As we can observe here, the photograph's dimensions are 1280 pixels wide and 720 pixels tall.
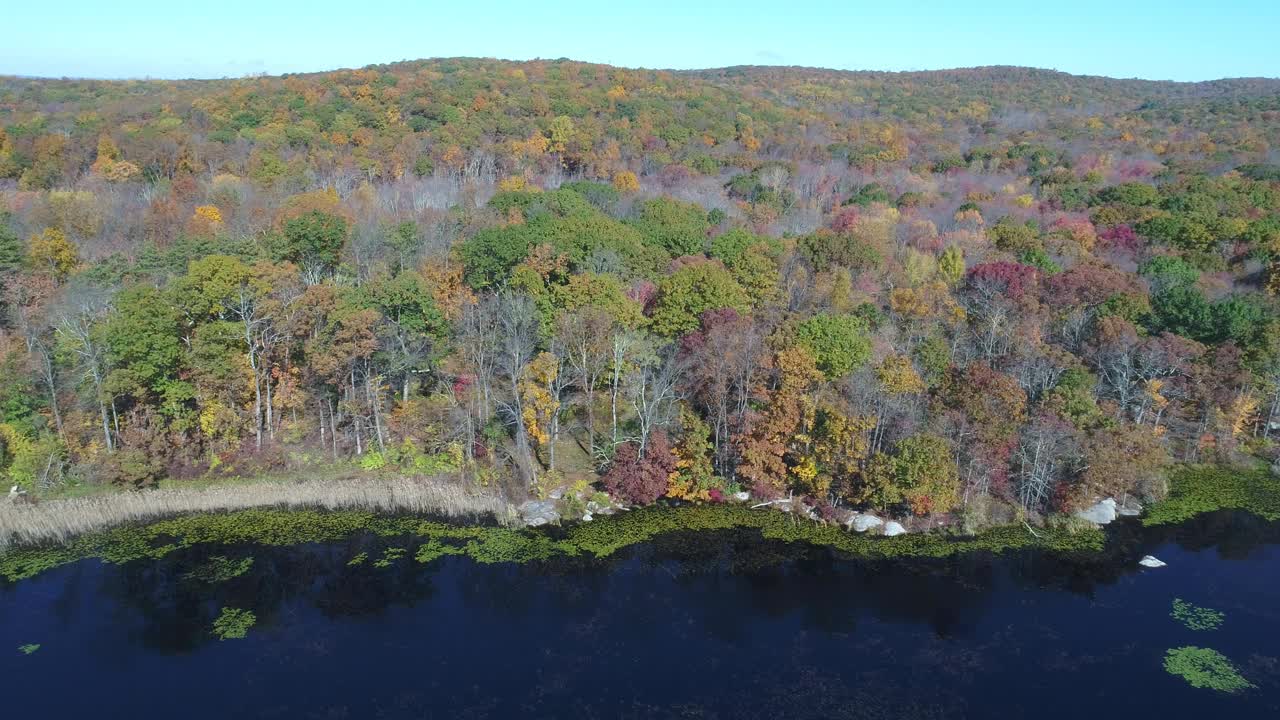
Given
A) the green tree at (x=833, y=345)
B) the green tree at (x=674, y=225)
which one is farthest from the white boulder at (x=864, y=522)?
the green tree at (x=674, y=225)

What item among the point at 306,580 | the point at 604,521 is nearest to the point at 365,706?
the point at 306,580

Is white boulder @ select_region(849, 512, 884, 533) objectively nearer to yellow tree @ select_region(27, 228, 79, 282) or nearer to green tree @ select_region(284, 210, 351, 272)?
green tree @ select_region(284, 210, 351, 272)

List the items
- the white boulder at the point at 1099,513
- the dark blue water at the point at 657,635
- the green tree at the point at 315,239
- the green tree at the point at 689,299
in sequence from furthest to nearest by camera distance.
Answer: the green tree at the point at 315,239 → the green tree at the point at 689,299 → the white boulder at the point at 1099,513 → the dark blue water at the point at 657,635

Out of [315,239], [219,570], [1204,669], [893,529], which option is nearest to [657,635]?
[893,529]

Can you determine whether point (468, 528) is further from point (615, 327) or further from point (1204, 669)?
point (1204, 669)

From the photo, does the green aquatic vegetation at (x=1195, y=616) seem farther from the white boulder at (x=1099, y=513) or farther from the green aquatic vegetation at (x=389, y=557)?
the green aquatic vegetation at (x=389, y=557)

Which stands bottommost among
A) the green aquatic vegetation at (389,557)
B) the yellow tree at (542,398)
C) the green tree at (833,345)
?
the green aquatic vegetation at (389,557)
